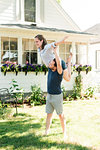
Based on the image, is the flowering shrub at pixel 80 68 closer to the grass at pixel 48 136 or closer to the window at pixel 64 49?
the window at pixel 64 49

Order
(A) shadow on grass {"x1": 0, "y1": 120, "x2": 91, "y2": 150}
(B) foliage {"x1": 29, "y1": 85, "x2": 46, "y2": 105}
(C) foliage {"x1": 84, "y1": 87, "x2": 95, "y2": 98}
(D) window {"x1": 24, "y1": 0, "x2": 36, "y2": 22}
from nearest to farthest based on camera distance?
(A) shadow on grass {"x1": 0, "y1": 120, "x2": 91, "y2": 150}
(B) foliage {"x1": 29, "y1": 85, "x2": 46, "y2": 105}
(C) foliage {"x1": 84, "y1": 87, "x2": 95, "y2": 98}
(D) window {"x1": 24, "y1": 0, "x2": 36, "y2": 22}

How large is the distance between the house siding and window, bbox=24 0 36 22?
0.68 metres

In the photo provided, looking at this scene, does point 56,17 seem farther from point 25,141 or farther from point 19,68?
point 25,141

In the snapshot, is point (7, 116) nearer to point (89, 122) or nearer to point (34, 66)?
point (89, 122)

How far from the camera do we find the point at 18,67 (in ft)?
28.0

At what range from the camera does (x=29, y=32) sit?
913cm

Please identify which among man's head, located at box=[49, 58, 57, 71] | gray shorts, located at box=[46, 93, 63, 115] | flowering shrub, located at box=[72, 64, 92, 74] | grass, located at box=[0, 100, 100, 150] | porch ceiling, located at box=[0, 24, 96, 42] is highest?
porch ceiling, located at box=[0, 24, 96, 42]

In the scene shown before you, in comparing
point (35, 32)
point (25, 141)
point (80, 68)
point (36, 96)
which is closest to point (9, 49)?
point (35, 32)

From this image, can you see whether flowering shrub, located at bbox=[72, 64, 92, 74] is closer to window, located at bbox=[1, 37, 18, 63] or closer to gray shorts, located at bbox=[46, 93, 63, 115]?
window, located at bbox=[1, 37, 18, 63]

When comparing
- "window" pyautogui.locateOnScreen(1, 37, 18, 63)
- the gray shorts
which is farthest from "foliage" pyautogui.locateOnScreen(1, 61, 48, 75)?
the gray shorts

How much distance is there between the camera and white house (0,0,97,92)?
28.9 ft

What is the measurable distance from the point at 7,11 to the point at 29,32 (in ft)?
5.79

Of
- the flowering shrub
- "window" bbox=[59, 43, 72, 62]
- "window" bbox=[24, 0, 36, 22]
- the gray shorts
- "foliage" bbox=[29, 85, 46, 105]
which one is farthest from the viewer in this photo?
"window" bbox=[59, 43, 72, 62]

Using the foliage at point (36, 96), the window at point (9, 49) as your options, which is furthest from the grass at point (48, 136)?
the window at point (9, 49)
